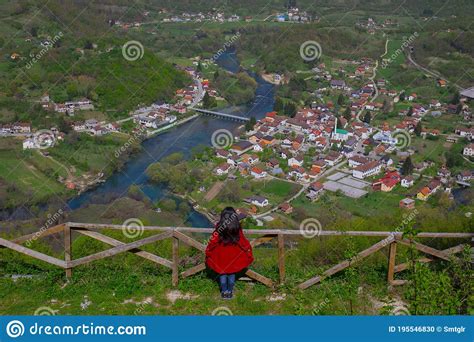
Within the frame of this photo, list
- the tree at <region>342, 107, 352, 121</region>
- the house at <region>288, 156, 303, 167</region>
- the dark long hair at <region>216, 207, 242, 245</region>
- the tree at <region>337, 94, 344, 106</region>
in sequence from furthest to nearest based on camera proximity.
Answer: the tree at <region>337, 94, 344, 106</region>, the tree at <region>342, 107, 352, 121</region>, the house at <region>288, 156, 303, 167</region>, the dark long hair at <region>216, 207, 242, 245</region>

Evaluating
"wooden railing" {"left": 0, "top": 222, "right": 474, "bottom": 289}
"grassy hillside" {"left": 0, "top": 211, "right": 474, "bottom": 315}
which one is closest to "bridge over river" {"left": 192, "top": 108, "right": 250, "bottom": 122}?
"grassy hillside" {"left": 0, "top": 211, "right": 474, "bottom": 315}

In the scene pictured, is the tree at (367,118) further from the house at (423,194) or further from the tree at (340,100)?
the house at (423,194)

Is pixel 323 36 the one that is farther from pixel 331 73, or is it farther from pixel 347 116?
pixel 347 116

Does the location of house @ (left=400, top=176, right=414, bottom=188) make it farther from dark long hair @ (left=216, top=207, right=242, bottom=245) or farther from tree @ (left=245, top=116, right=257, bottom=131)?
dark long hair @ (left=216, top=207, right=242, bottom=245)

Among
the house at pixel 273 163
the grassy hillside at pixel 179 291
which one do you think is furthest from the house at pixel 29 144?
the grassy hillside at pixel 179 291

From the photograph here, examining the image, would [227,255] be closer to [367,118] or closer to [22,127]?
[22,127]

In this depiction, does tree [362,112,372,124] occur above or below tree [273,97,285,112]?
below

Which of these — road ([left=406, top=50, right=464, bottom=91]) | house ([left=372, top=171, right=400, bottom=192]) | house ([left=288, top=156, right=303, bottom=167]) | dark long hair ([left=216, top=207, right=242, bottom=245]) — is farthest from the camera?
road ([left=406, top=50, right=464, bottom=91])
